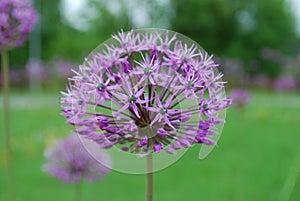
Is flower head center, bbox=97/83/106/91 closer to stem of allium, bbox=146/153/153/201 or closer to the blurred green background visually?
stem of allium, bbox=146/153/153/201

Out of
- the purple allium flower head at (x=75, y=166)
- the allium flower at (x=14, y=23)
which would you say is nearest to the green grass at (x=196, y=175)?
the purple allium flower head at (x=75, y=166)

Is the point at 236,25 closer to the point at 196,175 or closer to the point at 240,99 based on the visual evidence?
the point at 196,175

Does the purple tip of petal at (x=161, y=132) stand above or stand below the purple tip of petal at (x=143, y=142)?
above

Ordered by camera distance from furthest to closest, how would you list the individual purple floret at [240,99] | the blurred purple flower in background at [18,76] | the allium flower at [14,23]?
the blurred purple flower in background at [18,76] → the individual purple floret at [240,99] → the allium flower at [14,23]

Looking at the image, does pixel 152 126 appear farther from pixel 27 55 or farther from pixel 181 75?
pixel 27 55

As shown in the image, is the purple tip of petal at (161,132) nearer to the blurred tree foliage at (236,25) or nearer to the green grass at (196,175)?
the green grass at (196,175)
